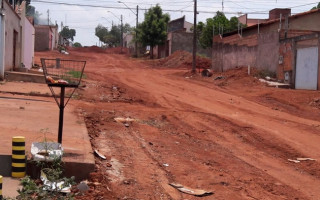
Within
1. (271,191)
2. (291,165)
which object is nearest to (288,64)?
(291,165)

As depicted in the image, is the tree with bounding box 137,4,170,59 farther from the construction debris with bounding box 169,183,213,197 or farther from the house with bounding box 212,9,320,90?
the construction debris with bounding box 169,183,213,197

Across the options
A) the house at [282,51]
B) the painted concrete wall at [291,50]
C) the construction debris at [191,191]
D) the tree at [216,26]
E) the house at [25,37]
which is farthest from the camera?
the tree at [216,26]

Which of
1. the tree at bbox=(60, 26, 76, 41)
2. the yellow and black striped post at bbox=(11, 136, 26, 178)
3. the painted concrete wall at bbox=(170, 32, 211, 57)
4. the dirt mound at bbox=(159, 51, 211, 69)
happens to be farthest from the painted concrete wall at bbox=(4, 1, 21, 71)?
the tree at bbox=(60, 26, 76, 41)

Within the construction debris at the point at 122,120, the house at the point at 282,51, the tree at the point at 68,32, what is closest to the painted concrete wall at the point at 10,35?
the construction debris at the point at 122,120

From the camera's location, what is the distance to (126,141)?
9805 millimetres

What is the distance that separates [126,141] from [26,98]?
6491 mm

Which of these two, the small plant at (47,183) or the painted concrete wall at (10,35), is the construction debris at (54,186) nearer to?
the small plant at (47,183)

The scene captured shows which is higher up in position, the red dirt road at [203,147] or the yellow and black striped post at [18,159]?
the yellow and black striped post at [18,159]

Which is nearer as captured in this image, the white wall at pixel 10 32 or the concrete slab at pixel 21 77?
the concrete slab at pixel 21 77

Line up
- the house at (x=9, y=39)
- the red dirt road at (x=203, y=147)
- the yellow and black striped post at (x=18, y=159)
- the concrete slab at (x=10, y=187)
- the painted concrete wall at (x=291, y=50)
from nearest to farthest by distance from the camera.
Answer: the concrete slab at (x=10, y=187)
the yellow and black striped post at (x=18, y=159)
the red dirt road at (x=203, y=147)
the house at (x=9, y=39)
the painted concrete wall at (x=291, y=50)

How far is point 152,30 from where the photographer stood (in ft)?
203

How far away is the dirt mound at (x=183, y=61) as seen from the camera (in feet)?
158

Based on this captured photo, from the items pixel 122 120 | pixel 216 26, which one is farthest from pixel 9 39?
pixel 216 26

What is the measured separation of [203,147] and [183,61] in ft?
133
